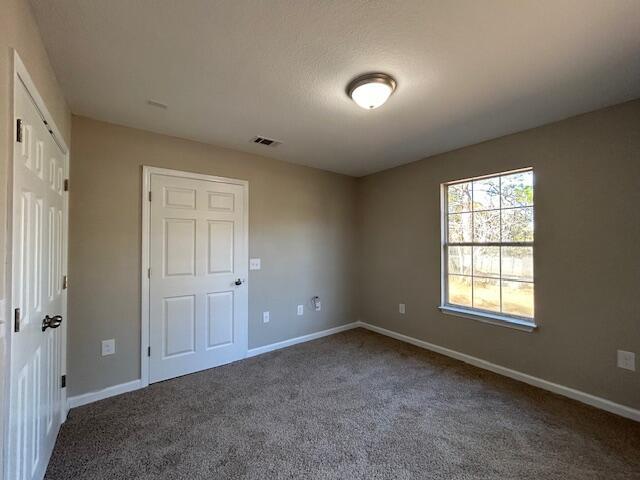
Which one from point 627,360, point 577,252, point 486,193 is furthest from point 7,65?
point 627,360

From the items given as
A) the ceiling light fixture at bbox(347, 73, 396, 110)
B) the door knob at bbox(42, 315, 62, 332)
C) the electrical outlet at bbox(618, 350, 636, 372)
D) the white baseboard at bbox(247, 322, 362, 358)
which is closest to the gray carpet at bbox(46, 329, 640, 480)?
the electrical outlet at bbox(618, 350, 636, 372)

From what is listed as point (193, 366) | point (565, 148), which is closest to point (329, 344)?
point (193, 366)

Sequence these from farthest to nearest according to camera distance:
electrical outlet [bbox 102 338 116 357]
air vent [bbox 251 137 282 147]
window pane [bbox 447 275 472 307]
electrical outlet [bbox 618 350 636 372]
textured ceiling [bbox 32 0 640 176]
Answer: window pane [bbox 447 275 472 307], air vent [bbox 251 137 282 147], electrical outlet [bbox 102 338 116 357], electrical outlet [bbox 618 350 636 372], textured ceiling [bbox 32 0 640 176]

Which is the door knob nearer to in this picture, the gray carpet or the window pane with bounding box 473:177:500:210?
the gray carpet

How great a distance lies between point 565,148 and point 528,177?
0.35 meters

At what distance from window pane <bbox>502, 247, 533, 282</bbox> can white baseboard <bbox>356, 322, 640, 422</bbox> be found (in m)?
0.90

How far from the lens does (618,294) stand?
2.20 meters

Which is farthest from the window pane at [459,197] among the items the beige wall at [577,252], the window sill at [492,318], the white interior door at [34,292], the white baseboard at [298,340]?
the white interior door at [34,292]

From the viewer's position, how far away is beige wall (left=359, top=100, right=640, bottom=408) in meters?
2.17

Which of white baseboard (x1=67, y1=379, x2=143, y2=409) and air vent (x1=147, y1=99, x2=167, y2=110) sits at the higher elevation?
air vent (x1=147, y1=99, x2=167, y2=110)

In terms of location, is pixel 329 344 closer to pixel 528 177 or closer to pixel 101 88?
pixel 528 177

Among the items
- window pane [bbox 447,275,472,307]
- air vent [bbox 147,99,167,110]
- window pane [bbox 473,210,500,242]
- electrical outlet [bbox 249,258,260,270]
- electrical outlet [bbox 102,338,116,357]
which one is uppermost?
air vent [bbox 147,99,167,110]

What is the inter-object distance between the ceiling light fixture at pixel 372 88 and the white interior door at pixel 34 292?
1.67m

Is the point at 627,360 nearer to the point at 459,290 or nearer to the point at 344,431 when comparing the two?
the point at 459,290
